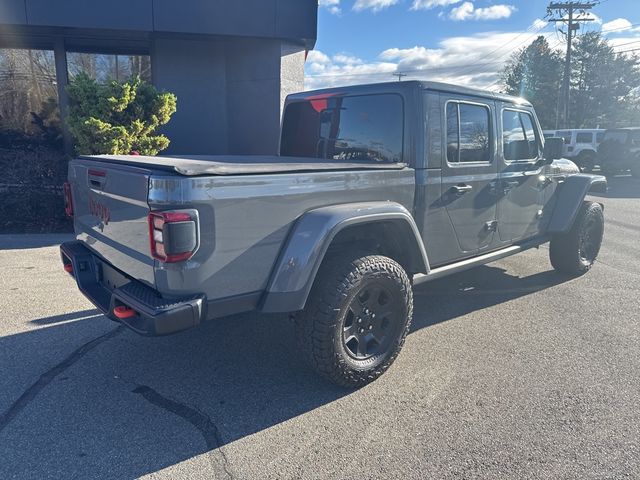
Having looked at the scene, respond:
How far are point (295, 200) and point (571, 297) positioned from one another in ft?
12.1

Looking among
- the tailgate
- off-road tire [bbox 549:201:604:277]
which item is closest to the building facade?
off-road tire [bbox 549:201:604:277]

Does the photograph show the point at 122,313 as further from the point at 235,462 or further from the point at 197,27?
the point at 197,27

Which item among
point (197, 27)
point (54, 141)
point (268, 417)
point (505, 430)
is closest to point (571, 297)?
point (505, 430)

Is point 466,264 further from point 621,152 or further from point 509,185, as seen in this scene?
point 621,152

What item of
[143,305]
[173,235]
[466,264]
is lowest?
[466,264]

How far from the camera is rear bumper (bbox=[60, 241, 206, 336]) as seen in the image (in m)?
2.43

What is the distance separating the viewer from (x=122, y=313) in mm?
2670

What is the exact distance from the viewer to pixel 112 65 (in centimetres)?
1133

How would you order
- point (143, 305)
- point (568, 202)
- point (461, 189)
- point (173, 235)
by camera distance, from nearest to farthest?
1. point (173, 235)
2. point (143, 305)
3. point (461, 189)
4. point (568, 202)

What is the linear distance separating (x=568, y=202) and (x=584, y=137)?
763 inches

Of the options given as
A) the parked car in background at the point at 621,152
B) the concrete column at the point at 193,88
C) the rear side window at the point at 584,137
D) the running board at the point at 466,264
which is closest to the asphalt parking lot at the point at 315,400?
the running board at the point at 466,264

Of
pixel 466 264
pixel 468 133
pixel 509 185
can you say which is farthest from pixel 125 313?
A: pixel 509 185

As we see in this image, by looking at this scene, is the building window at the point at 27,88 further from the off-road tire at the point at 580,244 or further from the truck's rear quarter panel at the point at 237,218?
the off-road tire at the point at 580,244

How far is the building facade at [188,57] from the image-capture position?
9203mm
